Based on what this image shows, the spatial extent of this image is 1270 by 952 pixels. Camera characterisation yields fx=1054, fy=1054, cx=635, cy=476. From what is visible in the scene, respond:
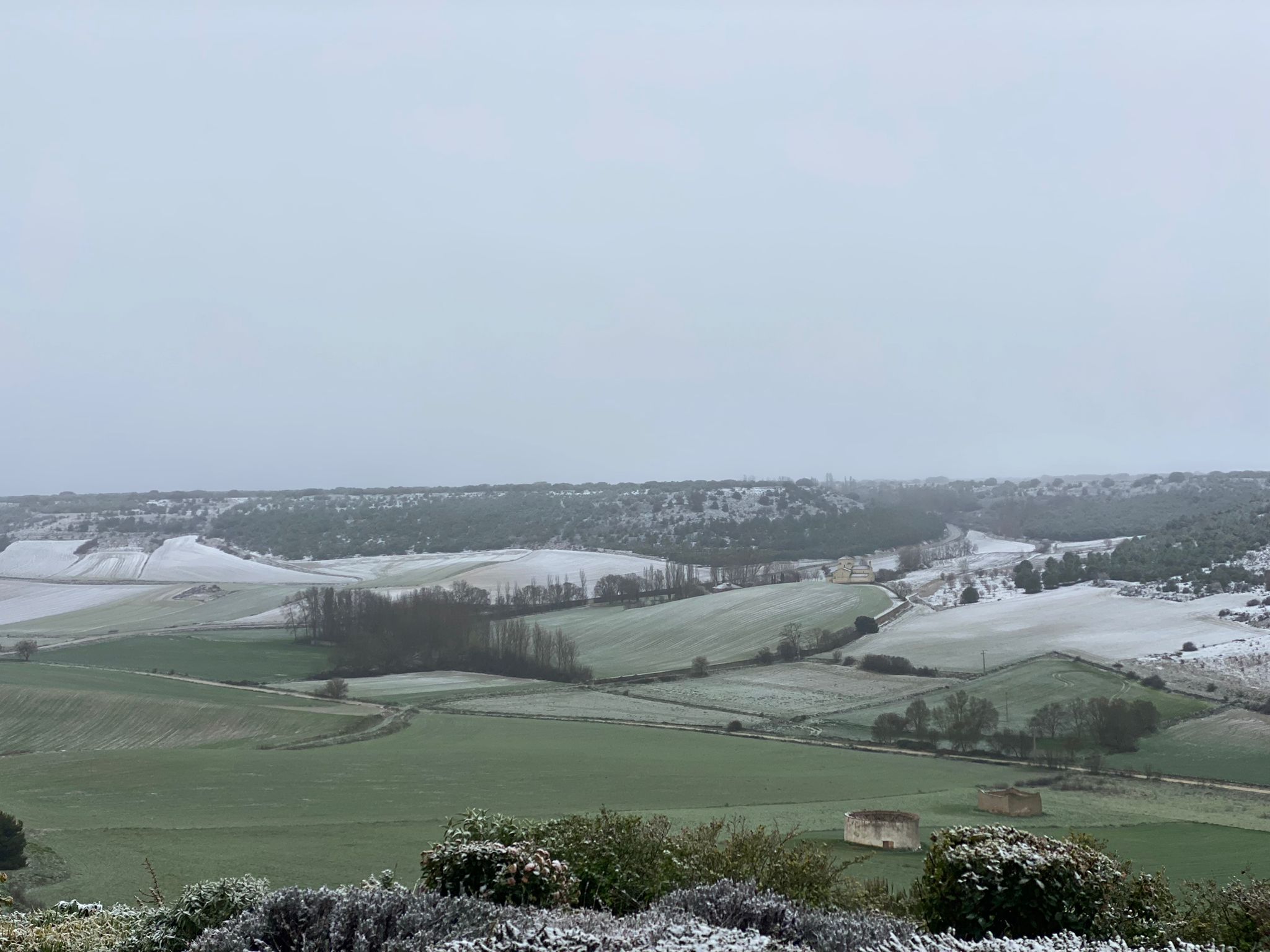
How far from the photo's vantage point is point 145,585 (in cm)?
9025

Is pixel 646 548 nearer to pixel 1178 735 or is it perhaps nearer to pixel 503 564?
pixel 503 564

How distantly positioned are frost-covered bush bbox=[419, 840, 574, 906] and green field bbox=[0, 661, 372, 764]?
34364mm

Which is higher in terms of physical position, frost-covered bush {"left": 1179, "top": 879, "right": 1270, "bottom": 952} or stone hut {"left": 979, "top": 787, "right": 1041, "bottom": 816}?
frost-covered bush {"left": 1179, "top": 879, "right": 1270, "bottom": 952}

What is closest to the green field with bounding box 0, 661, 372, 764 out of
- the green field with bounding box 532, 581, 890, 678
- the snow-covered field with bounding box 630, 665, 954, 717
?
the snow-covered field with bounding box 630, 665, 954, 717

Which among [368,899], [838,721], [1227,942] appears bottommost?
[838,721]

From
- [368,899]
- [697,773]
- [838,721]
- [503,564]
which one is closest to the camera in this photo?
[368,899]

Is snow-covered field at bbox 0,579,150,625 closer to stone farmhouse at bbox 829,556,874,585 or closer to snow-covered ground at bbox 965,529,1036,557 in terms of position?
stone farmhouse at bbox 829,556,874,585

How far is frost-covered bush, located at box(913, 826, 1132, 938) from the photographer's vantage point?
10695mm

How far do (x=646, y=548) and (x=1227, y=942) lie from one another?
97803 millimetres

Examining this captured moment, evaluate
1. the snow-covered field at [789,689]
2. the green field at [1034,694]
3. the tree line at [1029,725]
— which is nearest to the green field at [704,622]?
the snow-covered field at [789,689]

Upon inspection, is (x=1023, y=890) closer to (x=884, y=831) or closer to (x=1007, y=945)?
(x=1007, y=945)

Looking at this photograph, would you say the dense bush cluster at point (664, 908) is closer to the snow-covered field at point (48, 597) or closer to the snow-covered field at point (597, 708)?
the snow-covered field at point (597, 708)

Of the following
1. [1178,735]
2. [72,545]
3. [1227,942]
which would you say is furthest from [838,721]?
[72,545]

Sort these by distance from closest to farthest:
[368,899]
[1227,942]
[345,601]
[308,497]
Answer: [368,899] < [1227,942] < [345,601] < [308,497]
